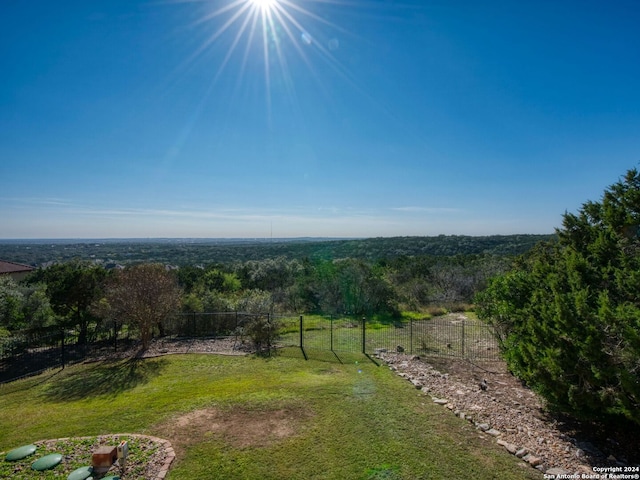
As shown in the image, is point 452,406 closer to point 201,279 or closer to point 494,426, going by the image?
point 494,426

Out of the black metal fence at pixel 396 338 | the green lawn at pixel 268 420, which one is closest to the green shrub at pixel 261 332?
the black metal fence at pixel 396 338

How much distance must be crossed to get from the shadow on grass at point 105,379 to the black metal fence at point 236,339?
168 centimetres

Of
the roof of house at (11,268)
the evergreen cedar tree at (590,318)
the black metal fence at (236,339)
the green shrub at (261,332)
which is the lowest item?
the black metal fence at (236,339)

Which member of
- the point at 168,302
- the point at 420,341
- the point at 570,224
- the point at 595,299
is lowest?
the point at 420,341

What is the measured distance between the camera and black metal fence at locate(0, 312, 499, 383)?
1284 cm

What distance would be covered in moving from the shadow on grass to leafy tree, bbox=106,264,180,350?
167 cm

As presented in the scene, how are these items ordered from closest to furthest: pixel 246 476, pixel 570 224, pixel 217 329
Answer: pixel 246 476, pixel 570 224, pixel 217 329

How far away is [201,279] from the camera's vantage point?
25.3 metres

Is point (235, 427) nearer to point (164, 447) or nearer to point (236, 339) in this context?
point (164, 447)

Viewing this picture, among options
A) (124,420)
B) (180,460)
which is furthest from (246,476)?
(124,420)

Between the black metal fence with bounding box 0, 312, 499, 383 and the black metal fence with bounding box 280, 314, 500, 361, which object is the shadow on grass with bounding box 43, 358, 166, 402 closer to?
the black metal fence with bounding box 0, 312, 499, 383

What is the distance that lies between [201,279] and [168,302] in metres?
12.2

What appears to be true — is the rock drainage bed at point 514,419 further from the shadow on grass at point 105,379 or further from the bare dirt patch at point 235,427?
the shadow on grass at point 105,379

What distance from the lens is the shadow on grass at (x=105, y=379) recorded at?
9297mm
